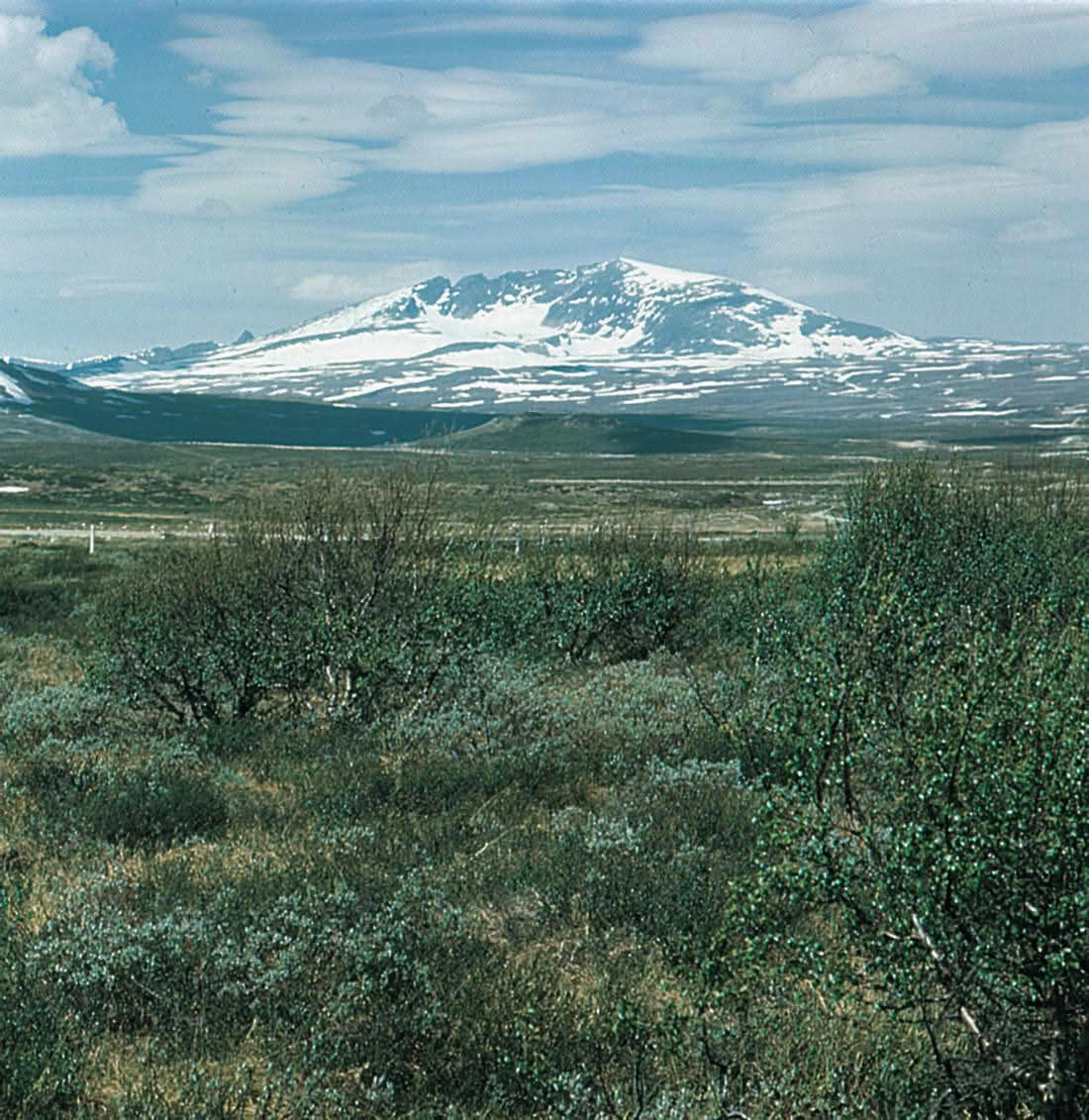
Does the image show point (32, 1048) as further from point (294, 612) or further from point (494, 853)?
point (294, 612)

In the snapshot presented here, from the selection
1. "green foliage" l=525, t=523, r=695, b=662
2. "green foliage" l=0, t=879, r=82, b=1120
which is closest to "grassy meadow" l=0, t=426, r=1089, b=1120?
"green foliage" l=0, t=879, r=82, b=1120

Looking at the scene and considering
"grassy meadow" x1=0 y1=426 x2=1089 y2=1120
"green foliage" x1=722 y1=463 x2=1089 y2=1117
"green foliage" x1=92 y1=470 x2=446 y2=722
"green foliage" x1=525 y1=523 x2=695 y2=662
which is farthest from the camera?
"green foliage" x1=525 y1=523 x2=695 y2=662

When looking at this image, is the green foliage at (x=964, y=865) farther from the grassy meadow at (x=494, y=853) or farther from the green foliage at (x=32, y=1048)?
the green foliage at (x=32, y=1048)

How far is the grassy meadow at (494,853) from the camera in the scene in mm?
4629

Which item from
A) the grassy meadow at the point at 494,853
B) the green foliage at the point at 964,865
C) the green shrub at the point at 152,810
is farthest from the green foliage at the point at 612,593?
the green foliage at the point at 964,865

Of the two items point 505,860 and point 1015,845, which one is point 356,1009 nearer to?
point 505,860

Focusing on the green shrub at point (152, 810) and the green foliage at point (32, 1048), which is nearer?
the green foliage at point (32, 1048)

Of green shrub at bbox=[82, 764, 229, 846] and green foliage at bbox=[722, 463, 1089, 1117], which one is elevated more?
green foliage at bbox=[722, 463, 1089, 1117]

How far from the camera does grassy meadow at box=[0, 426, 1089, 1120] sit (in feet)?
15.2

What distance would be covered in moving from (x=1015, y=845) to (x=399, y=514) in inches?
388

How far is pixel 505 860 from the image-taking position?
25.0 ft

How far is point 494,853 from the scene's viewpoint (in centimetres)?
782

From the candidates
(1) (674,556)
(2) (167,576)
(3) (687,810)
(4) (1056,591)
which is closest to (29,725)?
(2) (167,576)

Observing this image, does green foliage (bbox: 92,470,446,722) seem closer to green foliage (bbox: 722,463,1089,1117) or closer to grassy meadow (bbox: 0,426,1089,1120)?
grassy meadow (bbox: 0,426,1089,1120)
